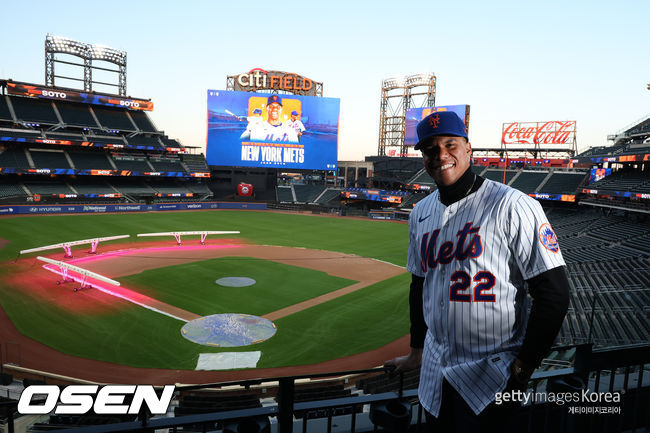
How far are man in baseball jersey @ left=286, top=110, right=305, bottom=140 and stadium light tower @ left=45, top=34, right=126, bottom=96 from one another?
27.5 metres

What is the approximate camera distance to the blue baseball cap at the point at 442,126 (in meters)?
2.59

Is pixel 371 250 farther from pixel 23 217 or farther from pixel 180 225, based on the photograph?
pixel 23 217

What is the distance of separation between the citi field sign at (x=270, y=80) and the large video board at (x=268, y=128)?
4877mm

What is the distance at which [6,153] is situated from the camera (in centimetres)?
4938

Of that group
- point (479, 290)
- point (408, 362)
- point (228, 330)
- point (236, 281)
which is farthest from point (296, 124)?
point (479, 290)

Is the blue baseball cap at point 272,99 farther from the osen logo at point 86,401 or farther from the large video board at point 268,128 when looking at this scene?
the osen logo at point 86,401

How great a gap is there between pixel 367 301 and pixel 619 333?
936 cm

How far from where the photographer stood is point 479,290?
2.40m

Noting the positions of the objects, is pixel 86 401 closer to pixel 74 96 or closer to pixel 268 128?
pixel 268 128

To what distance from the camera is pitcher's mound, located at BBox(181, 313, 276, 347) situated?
13.6 m

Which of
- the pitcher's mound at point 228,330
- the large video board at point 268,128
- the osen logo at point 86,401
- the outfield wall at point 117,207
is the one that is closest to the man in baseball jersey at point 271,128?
the large video board at point 268,128

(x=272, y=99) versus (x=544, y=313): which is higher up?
(x=272, y=99)

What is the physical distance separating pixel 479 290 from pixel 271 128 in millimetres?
55043

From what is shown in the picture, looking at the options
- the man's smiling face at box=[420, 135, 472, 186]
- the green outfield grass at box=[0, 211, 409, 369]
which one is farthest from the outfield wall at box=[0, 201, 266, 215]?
the man's smiling face at box=[420, 135, 472, 186]
